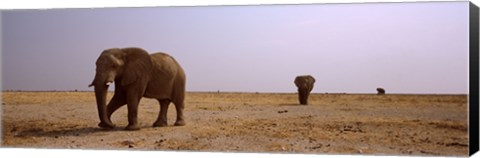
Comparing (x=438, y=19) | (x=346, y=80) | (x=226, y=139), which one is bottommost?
(x=226, y=139)

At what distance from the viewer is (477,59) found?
9414 millimetres

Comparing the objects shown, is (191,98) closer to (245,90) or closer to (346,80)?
(245,90)

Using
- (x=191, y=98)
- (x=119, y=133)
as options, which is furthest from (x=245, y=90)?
(x=119, y=133)

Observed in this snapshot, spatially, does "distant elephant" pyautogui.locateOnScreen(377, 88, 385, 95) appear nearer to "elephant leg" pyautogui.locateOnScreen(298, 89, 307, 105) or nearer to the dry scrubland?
the dry scrubland

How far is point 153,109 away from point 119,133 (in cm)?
52

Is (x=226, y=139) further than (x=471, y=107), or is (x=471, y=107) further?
(x=226, y=139)

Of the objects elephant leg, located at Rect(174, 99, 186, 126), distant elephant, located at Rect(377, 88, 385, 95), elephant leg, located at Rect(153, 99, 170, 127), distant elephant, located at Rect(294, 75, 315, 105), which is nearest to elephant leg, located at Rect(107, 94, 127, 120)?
elephant leg, located at Rect(153, 99, 170, 127)

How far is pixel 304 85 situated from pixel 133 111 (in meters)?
2.18

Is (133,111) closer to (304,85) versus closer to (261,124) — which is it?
(261,124)

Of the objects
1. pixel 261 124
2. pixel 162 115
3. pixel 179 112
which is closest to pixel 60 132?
pixel 162 115

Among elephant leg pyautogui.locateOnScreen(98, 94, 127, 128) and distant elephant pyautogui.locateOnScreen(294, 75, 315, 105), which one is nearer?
distant elephant pyautogui.locateOnScreen(294, 75, 315, 105)

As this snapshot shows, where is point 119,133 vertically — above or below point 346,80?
below

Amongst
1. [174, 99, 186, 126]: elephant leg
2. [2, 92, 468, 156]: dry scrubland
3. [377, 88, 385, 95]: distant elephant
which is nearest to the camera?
[2, 92, 468, 156]: dry scrubland

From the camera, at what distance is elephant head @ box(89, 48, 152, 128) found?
10.7 meters
